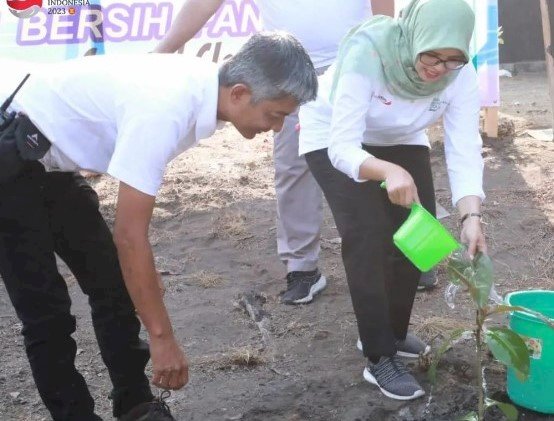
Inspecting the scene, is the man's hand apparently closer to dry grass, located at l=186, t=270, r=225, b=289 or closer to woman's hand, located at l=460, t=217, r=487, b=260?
woman's hand, located at l=460, t=217, r=487, b=260

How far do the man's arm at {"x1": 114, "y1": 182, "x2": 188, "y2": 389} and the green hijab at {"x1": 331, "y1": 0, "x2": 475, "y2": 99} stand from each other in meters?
0.99

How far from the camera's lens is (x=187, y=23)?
3.70m

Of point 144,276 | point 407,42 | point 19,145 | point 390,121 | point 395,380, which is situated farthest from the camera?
point 395,380

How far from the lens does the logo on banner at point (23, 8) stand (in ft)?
19.9

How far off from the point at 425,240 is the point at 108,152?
94 cm

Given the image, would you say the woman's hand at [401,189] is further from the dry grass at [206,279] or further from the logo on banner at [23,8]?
the logo on banner at [23,8]

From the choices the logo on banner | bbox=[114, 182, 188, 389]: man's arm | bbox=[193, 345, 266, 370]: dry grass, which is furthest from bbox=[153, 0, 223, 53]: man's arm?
the logo on banner

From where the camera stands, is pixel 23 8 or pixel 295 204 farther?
pixel 23 8

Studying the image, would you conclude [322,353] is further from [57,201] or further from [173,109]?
[173,109]

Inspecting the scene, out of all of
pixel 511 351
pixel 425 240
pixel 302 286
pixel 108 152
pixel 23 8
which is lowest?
pixel 302 286

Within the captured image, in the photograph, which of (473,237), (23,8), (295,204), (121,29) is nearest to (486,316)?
(473,237)

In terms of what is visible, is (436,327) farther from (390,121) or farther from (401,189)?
(401,189)

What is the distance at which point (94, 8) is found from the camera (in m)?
6.20

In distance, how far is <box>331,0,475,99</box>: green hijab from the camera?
2.61m
